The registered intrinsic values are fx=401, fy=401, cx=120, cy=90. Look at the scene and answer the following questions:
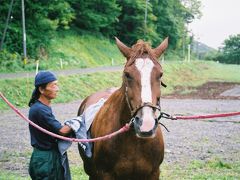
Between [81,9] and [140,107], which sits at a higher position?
[81,9]

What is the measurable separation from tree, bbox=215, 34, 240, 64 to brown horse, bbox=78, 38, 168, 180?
91.1 meters

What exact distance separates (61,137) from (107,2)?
145 ft

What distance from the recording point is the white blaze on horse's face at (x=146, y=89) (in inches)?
136

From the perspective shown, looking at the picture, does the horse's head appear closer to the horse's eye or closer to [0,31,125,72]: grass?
the horse's eye

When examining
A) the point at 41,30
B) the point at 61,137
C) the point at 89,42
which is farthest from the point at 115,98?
the point at 89,42

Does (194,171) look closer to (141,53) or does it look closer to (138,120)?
(141,53)

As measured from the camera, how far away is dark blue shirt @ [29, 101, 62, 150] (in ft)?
14.8

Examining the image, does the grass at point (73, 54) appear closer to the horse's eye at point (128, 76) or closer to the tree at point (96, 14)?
the tree at point (96, 14)

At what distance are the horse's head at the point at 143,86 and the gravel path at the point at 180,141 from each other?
430 cm

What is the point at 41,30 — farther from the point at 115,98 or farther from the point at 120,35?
the point at 115,98

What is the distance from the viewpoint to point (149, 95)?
12.1 feet

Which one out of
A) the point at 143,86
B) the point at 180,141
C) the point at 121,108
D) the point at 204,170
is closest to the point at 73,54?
the point at 180,141

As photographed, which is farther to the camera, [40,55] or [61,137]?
[40,55]

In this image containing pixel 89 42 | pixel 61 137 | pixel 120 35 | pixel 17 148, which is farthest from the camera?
pixel 120 35
